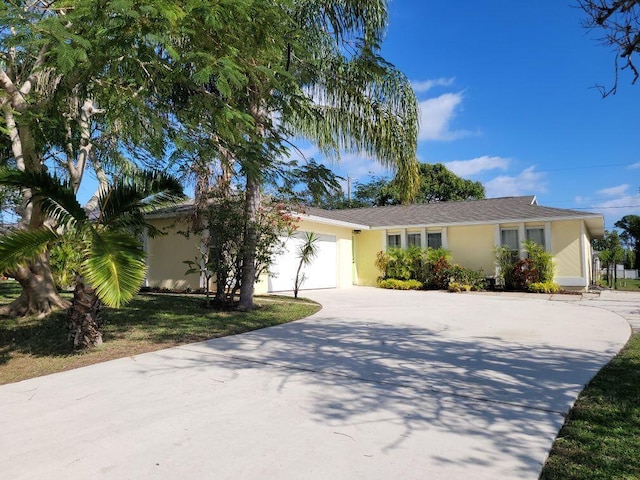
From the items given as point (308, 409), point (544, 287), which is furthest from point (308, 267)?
point (308, 409)

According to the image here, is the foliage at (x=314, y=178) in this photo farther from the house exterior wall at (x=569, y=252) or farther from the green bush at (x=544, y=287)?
the house exterior wall at (x=569, y=252)

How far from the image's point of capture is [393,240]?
21516 mm

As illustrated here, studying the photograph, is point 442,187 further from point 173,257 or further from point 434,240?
point 173,257

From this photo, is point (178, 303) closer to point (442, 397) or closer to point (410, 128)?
point (410, 128)

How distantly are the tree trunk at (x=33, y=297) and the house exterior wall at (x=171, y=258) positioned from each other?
5921 mm

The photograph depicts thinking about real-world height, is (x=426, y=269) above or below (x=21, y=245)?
below

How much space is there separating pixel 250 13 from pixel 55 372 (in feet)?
17.1

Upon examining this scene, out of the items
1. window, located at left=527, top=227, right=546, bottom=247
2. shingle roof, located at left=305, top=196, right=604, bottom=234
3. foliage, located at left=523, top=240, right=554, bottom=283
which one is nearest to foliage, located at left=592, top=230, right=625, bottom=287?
shingle roof, located at left=305, top=196, right=604, bottom=234

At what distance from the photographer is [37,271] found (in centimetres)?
1012

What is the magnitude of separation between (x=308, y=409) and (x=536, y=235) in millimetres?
17146

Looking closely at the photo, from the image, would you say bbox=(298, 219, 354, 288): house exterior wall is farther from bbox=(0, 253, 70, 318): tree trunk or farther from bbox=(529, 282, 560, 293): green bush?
bbox=(0, 253, 70, 318): tree trunk

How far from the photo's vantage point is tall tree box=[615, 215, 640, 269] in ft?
126

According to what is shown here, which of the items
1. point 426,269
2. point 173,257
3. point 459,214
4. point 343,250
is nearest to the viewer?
point 173,257

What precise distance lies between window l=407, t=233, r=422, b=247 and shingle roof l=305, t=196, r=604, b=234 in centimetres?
72
